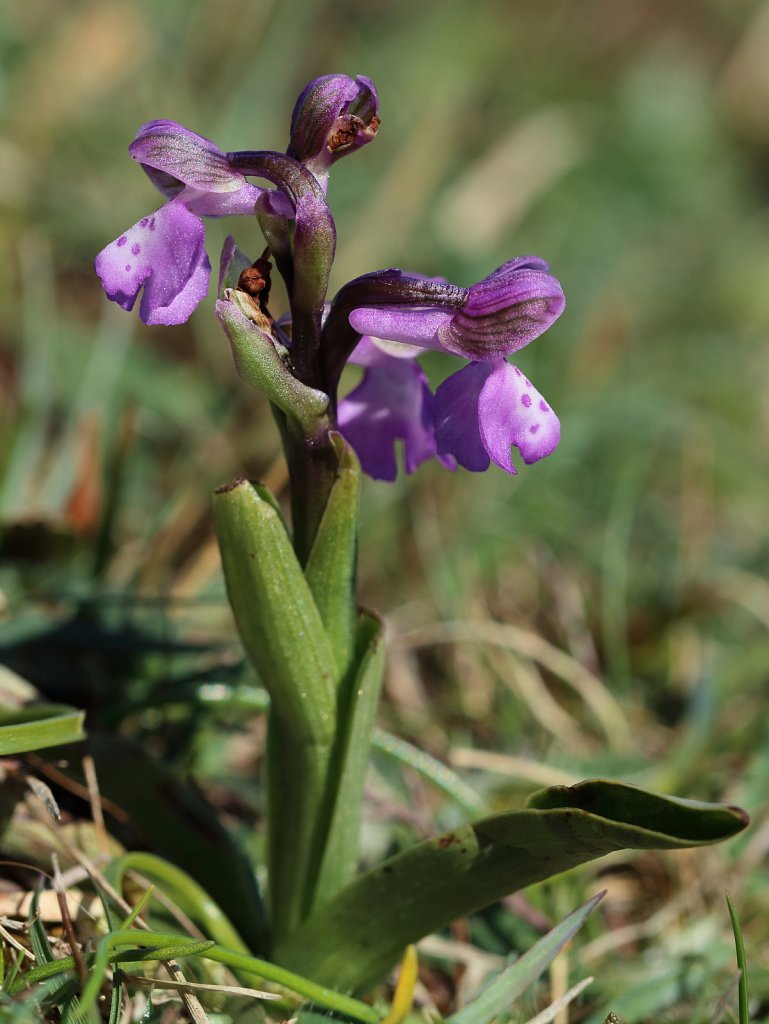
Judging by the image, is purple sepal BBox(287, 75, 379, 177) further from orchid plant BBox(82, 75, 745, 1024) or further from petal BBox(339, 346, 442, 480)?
petal BBox(339, 346, 442, 480)

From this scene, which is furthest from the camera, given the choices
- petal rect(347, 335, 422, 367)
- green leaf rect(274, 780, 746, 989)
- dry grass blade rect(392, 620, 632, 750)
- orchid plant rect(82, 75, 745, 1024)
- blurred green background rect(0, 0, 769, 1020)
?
dry grass blade rect(392, 620, 632, 750)

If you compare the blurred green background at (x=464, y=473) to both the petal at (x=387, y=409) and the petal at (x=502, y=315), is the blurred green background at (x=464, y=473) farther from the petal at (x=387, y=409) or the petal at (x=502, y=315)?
the petal at (x=502, y=315)

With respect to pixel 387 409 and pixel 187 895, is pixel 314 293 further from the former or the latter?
pixel 187 895

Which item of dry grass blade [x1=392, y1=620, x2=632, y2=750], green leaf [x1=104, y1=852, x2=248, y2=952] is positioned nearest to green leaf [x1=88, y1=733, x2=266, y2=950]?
green leaf [x1=104, y1=852, x2=248, y2=952]

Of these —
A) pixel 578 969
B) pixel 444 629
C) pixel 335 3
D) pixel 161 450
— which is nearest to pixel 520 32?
pixel 335 3

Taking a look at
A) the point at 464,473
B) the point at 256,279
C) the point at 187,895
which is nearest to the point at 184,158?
the point at 256,279
